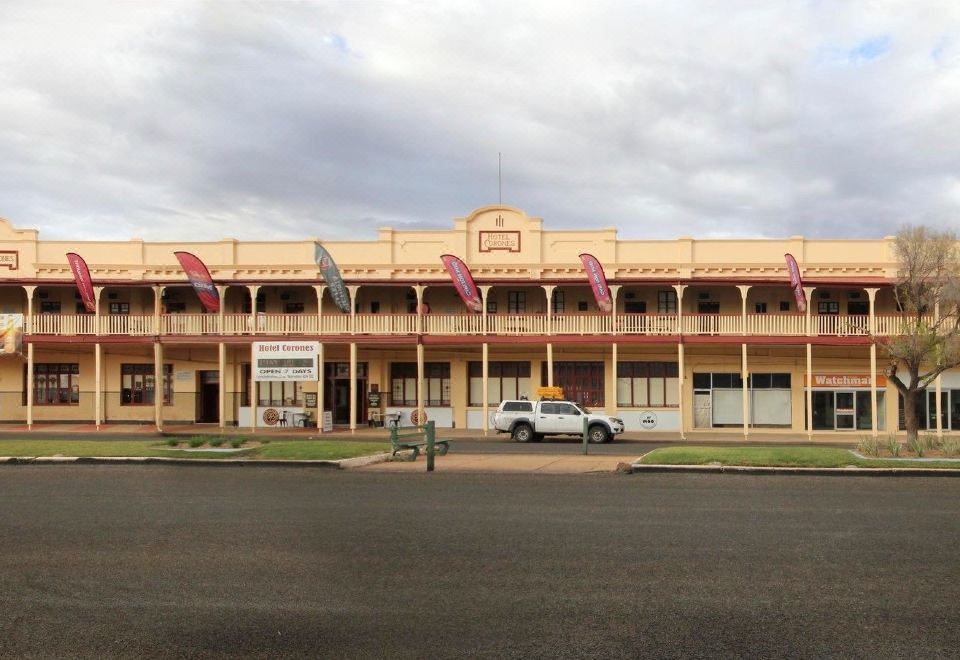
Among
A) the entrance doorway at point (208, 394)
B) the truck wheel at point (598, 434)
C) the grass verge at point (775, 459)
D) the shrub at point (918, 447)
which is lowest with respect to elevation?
the truck wheel at point (598, 434)

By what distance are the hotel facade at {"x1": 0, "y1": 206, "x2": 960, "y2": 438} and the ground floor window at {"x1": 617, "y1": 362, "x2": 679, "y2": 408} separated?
63 mm

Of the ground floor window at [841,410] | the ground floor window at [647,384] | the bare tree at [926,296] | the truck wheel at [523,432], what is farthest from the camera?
the ground floor window at [647,384]

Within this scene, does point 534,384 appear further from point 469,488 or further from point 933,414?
point 469,488

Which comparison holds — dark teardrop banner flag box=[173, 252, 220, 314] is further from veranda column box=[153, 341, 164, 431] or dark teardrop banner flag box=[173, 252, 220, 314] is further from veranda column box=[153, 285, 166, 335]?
veranda column box=[153, 341, 164, 431]

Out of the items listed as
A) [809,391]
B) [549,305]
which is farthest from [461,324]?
[809,391]

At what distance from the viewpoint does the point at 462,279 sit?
36.6 meters

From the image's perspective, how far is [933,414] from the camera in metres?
37.6

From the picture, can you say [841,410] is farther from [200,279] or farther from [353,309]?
[200,279]

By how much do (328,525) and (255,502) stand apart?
2643mm

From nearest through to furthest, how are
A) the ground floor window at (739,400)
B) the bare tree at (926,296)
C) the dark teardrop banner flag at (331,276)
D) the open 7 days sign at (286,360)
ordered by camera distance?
the bare tree at (926,296)
the dark teardrop banner flag at (331,276)
the open 7 days sign at (286,360)
the ground floor window at (739,400)

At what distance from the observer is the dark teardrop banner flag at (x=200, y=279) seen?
1435 inches

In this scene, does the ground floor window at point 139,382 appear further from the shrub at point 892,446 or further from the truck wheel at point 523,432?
the shrub at point 892,446

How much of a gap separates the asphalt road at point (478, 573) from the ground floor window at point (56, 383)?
28.0 metres

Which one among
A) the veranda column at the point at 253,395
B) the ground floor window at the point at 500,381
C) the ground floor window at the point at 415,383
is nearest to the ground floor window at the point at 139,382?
the veranda column at the point at 253,395
